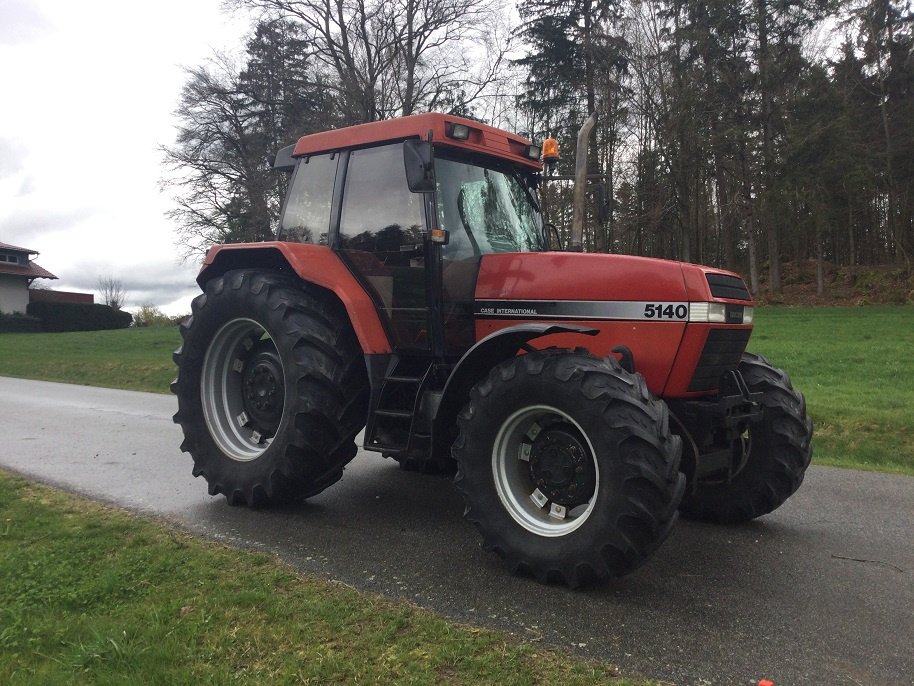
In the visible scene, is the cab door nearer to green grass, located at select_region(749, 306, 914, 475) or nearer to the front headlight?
the front headlight

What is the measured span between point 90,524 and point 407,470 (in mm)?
2472

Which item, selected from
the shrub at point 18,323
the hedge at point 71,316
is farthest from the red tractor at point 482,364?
the hedge at point 71,316

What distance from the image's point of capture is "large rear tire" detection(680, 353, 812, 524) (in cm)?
459

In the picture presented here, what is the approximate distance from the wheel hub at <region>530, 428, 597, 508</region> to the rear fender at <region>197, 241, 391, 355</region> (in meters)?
1.42

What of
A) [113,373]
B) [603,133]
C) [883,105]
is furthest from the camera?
[883,105]

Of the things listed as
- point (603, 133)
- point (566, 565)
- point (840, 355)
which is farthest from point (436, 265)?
point (603, 133)

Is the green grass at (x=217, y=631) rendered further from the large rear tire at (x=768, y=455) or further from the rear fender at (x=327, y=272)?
the large rear tire at (x=768, y=455)

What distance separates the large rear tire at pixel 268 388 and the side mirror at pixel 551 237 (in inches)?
60.6

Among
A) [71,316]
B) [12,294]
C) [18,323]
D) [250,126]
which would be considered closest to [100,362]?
[250,126]

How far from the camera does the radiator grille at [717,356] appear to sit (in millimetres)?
4117

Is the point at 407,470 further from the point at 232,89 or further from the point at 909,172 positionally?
the point at 909,172

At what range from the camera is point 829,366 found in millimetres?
12984

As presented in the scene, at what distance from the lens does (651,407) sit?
353 cm

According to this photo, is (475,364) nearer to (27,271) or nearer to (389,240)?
(389,240)
